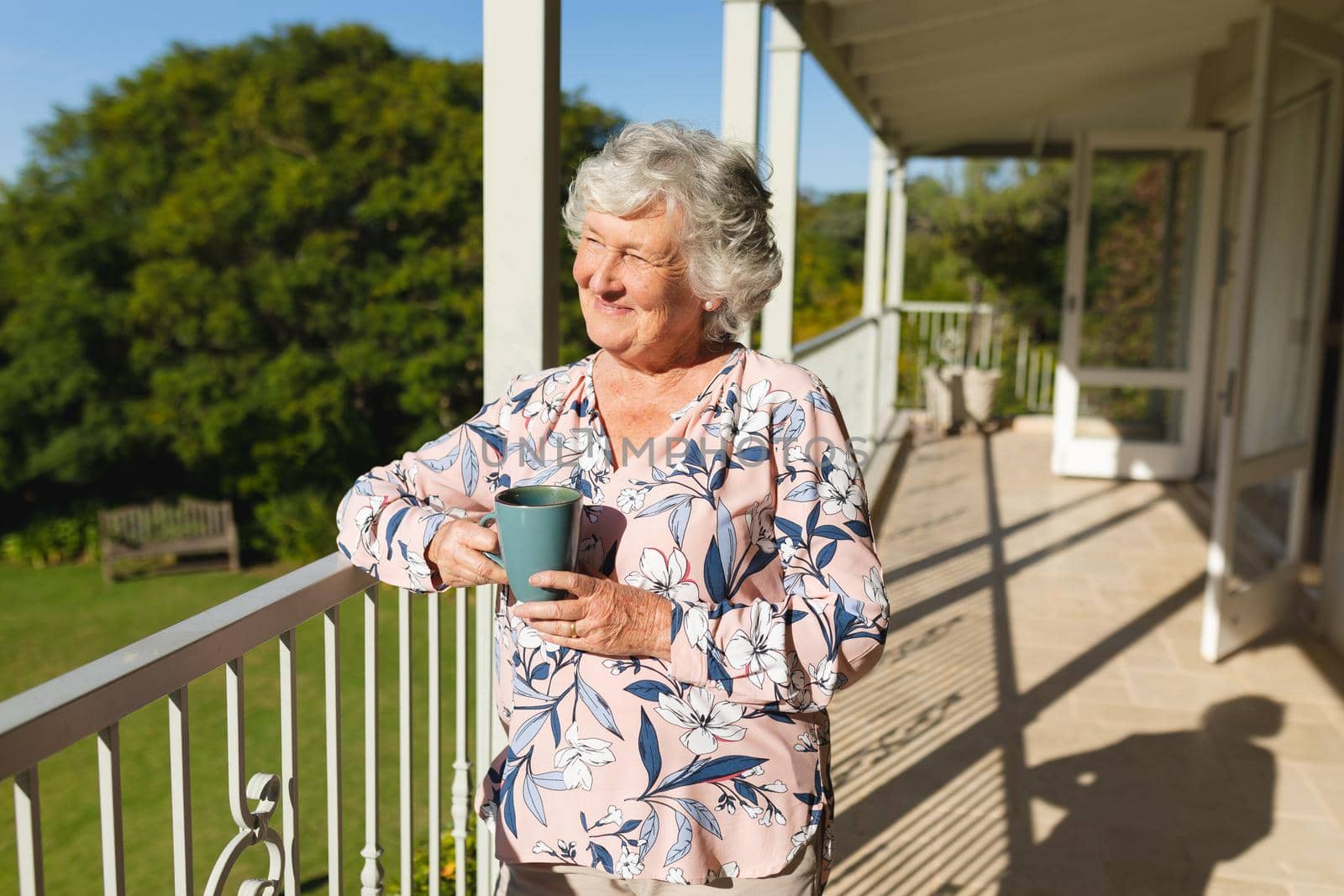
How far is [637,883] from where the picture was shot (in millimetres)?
1294

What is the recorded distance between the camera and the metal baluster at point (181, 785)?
113 centimetres

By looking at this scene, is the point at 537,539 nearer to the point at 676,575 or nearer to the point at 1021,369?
the point at 676,575

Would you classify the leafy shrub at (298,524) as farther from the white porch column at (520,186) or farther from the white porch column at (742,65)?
the white porch column at (520,186)

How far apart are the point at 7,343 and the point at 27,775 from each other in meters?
16.3

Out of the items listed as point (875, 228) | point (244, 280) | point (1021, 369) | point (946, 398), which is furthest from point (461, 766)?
point (244, 280)

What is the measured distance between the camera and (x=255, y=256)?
15.1 m

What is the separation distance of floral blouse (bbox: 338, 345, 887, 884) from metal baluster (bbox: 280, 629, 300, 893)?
214mm

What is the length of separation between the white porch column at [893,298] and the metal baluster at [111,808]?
8.10 meters

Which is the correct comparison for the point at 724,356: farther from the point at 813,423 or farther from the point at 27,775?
the point at 27,775

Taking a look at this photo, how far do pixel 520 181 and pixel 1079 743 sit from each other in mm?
2606

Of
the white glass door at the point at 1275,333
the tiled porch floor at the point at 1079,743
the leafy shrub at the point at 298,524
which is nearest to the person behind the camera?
the tiled porch floor at the point at 1079,743

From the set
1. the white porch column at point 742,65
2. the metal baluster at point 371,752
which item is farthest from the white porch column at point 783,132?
the metal baluster at point 371,752

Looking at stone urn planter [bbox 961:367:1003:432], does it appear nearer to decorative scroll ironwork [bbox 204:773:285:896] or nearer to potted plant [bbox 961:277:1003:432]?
potted plant [bbox 961:277:1003:432]

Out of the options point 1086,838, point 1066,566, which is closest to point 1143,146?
point 1066,566
